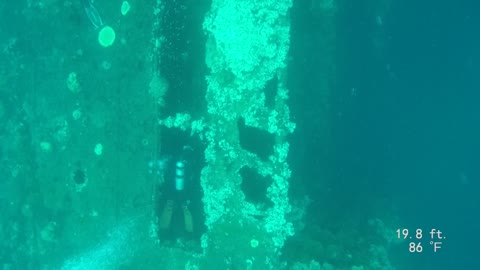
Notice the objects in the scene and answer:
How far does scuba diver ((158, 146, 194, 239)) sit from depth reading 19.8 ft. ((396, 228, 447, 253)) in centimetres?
181

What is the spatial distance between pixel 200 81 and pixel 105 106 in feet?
2.88

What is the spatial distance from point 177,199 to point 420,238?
6.83 feet

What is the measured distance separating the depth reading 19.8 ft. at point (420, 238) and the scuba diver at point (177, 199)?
1814mm

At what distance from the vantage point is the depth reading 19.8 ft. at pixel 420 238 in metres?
2.74

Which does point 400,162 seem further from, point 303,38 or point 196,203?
point 196,203

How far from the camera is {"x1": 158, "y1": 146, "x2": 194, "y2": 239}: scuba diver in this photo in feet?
10.7

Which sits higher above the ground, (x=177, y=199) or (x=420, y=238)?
(x=177, y=199)

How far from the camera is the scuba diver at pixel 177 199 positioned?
3.26m

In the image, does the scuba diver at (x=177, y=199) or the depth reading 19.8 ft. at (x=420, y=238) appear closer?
the depth reading 19.8 ft. at (x=420, y=238)

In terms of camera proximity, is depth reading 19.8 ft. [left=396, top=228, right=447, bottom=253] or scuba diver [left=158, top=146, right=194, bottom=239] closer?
depth reading 19.8 ft. [left=396, top=228, right=447, bottom=253]

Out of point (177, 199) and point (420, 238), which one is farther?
point (177, 199)

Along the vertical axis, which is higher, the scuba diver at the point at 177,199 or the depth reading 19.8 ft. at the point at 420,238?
the scuba diver at the point at 177,199

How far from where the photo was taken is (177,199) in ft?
11.1

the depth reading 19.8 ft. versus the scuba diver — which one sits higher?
the scuba diver
